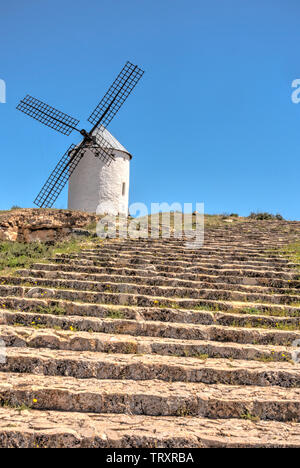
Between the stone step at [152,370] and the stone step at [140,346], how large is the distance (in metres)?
0.35

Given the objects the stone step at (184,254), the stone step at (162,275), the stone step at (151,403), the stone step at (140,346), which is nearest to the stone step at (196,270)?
the stone step at (162,275)

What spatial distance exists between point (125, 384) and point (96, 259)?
4902 mm

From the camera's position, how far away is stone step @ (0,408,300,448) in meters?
3.36

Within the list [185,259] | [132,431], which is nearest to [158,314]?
[132,431]

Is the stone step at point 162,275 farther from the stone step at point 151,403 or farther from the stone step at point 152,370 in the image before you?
the stone step at point 151,403

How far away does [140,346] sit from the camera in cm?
521

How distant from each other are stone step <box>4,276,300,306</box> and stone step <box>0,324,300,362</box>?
171cm

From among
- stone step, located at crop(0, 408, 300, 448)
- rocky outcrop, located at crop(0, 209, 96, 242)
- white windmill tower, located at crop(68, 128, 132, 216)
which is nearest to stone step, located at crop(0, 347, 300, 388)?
stone step, located at crop(0, 408, 300, 448)

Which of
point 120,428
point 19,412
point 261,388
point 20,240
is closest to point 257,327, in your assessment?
point 261,388

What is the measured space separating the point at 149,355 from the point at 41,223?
9.03 m

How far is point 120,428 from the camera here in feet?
11.9

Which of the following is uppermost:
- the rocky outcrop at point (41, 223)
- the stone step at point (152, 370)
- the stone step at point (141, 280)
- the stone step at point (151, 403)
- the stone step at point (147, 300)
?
the rocky outcrop at point (41, 223)

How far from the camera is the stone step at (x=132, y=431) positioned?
3357 mm

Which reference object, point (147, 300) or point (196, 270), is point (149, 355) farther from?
point (196, 270)
